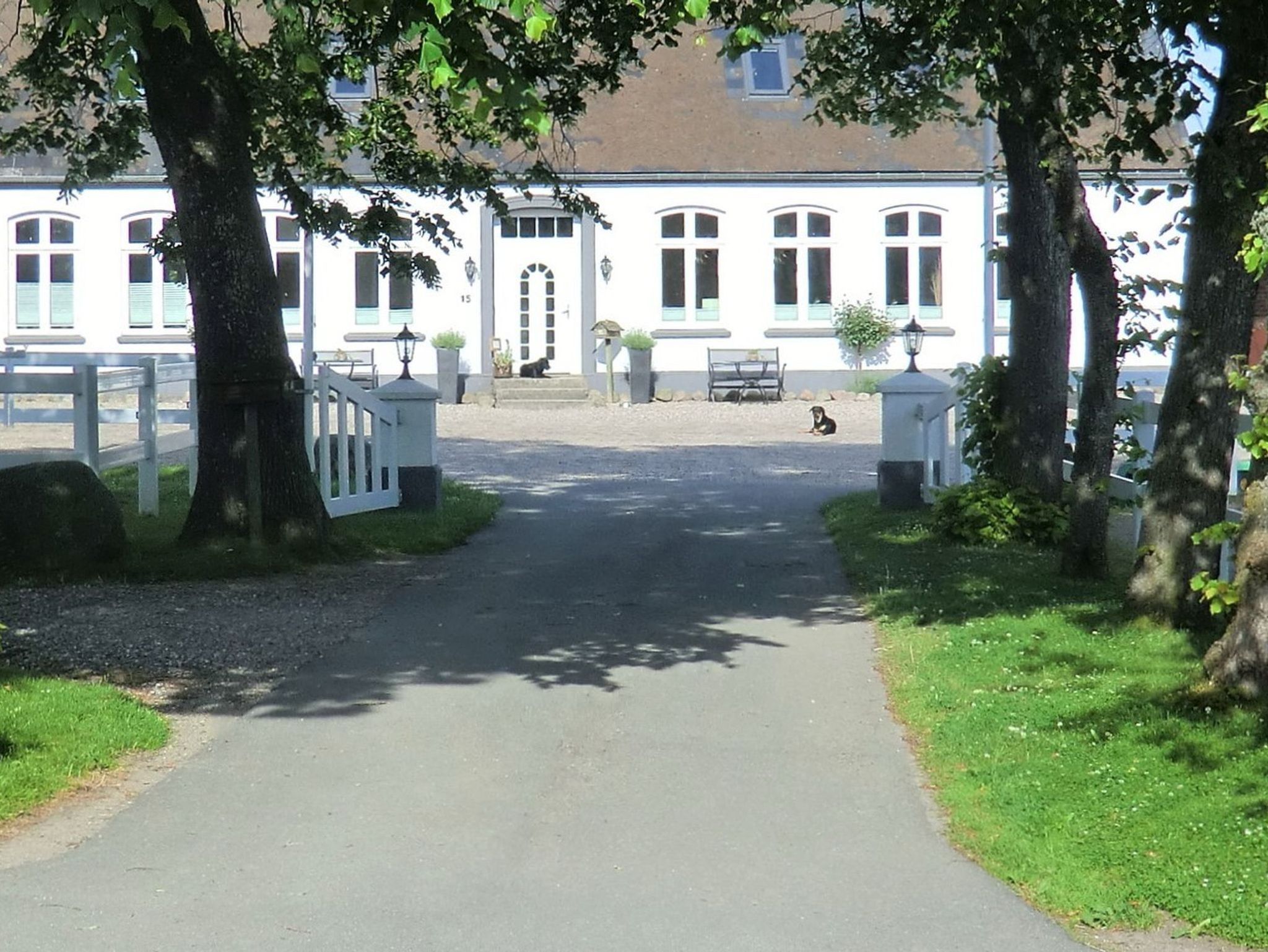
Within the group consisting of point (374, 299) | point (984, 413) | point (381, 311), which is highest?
point (374, 299)

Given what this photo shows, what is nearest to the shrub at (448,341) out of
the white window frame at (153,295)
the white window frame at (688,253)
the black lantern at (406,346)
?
the white window frame at (688,253)

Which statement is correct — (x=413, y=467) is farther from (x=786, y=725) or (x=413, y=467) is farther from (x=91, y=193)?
(x=91, y=193)

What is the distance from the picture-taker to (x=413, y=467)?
15.3 m

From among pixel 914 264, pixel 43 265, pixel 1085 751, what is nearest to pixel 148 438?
pixel 1085 751

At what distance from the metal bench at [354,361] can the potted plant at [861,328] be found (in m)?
9.38

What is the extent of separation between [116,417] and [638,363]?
17.8 m

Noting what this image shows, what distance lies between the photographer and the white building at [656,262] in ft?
112

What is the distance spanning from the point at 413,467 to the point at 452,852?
9.85m

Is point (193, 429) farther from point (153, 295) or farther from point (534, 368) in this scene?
point (153, 295)

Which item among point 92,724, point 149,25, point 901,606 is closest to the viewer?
point 92,724

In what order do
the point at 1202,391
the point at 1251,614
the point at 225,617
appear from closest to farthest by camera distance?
the point at 1251,614, the point at 1202,391, the point at 225,617

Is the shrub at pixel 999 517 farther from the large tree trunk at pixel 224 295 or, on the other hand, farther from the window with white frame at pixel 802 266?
the window with white frame at pixel 802 266

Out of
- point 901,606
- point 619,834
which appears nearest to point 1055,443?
point 901,606

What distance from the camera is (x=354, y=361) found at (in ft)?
108
